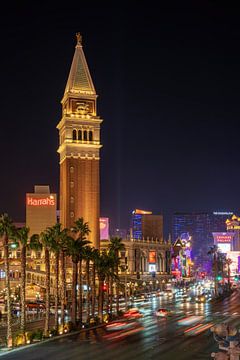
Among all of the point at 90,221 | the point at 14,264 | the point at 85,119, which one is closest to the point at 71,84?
the point at 85,119

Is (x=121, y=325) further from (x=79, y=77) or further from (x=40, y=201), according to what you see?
(x=40, y=201)

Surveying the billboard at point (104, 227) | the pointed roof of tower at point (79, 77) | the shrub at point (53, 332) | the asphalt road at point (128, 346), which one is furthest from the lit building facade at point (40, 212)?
the shrub at point (53, 332)

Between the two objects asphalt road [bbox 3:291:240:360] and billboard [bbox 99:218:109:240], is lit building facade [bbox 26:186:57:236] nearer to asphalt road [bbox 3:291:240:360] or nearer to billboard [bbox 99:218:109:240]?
billboard [bbox 99:218:109:240]

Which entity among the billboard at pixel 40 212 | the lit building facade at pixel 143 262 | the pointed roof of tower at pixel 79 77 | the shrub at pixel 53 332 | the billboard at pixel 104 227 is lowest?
the shrub at pixel 53 332

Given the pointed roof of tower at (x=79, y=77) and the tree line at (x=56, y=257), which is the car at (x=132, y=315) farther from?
the pointed roof of tower at (x=79, y=77)

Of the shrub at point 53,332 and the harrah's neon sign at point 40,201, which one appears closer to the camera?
the shrub at point 53,332

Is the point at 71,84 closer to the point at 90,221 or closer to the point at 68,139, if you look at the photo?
the point at 68,139

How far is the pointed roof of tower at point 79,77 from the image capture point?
150 meters

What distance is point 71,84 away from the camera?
150 meters

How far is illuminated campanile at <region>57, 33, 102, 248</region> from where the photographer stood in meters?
145

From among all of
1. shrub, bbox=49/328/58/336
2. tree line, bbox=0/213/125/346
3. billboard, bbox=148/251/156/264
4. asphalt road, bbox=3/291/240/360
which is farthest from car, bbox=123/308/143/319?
billboard, bbox=148/251/156/264

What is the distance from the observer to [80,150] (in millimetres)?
147125

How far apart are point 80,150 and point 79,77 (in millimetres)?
18337

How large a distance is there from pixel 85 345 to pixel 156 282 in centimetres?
14541
